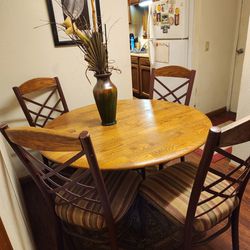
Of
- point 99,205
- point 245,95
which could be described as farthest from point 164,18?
point 99,205

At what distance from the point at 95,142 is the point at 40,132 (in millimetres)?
446

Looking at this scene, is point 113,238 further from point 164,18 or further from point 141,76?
point 141,76

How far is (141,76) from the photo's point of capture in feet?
13.5

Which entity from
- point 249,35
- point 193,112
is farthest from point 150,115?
point 249,35

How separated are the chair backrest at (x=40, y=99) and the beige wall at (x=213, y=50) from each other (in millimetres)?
→ 1868

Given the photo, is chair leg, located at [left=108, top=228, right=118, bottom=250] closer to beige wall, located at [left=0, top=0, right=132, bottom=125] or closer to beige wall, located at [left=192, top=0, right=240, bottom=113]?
beige wall, located at [left=0, top=0, right=132, bottom=125]

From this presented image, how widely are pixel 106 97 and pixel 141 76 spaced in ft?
9.35

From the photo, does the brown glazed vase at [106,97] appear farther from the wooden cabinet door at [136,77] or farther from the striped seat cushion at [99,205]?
the wooden cabinet door at [136,77]

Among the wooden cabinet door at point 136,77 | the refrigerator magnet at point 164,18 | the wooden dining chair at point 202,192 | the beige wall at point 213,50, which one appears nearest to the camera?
the wooden dining chair at point 202,192

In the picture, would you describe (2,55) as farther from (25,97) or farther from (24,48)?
(25,97)

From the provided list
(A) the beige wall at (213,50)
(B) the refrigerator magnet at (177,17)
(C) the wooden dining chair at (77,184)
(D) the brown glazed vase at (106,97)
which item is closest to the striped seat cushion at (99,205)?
(C) the wooden dining chair at (77,184)

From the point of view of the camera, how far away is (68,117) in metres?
1.65

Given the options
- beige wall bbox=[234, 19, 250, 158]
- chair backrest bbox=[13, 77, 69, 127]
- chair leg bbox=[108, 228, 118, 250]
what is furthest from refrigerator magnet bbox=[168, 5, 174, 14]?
chair leg bbox=[108, 228, 118, 250]

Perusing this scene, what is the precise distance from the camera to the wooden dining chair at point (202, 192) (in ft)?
2.65
